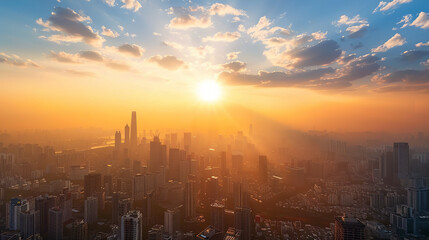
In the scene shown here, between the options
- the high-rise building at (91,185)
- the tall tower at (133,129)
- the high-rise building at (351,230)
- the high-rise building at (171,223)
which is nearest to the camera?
the high-rise building at (351,230)

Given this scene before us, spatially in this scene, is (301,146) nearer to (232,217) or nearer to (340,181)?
(340,181)

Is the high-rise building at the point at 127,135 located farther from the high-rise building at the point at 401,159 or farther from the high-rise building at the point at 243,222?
the high-rise building at the point at 401,159

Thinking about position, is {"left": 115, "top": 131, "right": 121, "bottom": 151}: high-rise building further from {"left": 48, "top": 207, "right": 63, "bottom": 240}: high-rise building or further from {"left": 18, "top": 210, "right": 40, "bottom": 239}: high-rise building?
{"left": 48, "top": 207, "right": 63, "bottom": 240}: high-rise building

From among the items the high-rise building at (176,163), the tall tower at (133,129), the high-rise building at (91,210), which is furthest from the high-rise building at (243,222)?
the tall tower at (133,129)

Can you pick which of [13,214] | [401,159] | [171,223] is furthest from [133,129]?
[401,159]

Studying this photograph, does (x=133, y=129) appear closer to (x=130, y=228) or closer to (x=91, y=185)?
(x=91, y=185)

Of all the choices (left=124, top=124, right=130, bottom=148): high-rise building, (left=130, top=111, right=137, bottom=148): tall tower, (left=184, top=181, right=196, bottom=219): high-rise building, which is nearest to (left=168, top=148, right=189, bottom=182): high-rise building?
(left=184, top=181, right=196, bottom=219): high-rise building
